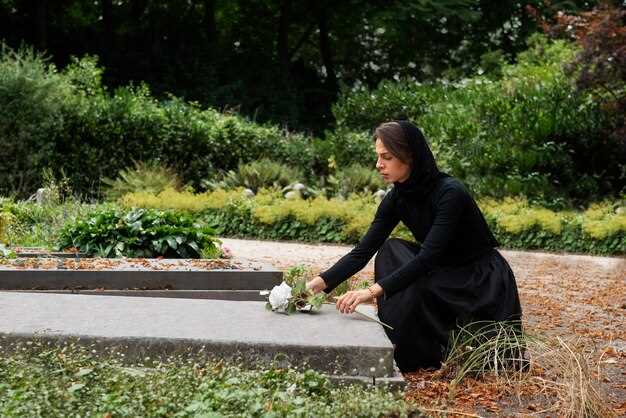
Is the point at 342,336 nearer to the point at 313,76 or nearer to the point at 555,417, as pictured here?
the point at 555,417

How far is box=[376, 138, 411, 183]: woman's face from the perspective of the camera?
4094 millimetres

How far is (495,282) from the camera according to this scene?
4.23m

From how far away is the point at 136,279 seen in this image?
5.37m

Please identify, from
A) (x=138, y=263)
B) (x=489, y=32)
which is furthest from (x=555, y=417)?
(x=489, y=32)

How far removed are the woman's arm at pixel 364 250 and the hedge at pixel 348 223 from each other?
6.78 m

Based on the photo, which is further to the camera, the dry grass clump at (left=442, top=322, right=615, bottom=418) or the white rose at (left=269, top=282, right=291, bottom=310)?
the white rose at (left=269, top=282, right=291, bottom=310)

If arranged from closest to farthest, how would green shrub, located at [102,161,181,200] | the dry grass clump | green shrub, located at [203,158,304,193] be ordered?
the dry grass clump, green shrub, located at [102,161,181,200], green shrub, located at [203,158,304,193]

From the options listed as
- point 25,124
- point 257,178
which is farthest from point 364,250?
point 25,124

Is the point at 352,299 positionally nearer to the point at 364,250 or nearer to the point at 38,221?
the point at 364,250

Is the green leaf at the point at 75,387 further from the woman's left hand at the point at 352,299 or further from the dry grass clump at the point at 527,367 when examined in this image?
the dry grass clump at the point at 527,367

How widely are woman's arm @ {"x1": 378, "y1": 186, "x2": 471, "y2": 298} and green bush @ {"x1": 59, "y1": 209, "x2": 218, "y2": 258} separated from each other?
8.64 ft

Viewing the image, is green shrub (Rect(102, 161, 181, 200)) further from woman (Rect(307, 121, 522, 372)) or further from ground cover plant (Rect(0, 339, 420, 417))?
ground cover plant (Rect(0, 339, 420, 417))

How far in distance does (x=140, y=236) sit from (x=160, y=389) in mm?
3532

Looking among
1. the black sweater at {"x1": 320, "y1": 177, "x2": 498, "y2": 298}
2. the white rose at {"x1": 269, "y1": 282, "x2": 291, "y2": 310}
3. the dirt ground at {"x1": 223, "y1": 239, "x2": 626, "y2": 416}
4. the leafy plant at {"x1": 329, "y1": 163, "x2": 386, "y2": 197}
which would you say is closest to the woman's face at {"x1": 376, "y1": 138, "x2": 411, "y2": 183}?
the black sweater at {"x1": 320, "y1": 177, "x2": 498, "y2": 298}
